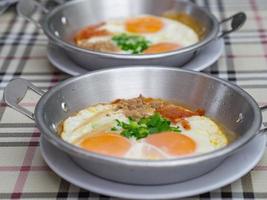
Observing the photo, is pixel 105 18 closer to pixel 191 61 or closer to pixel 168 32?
pixel 168 32

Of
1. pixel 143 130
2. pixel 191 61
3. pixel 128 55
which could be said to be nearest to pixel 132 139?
pixel 143 130

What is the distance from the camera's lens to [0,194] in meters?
1.44

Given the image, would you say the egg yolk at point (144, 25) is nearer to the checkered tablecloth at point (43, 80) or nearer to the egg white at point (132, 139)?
the checkered tablecloth at point (43, 80)

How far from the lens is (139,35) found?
90.1 inches

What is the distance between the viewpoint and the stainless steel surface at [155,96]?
1.31 m

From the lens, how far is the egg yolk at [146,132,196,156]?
145cm

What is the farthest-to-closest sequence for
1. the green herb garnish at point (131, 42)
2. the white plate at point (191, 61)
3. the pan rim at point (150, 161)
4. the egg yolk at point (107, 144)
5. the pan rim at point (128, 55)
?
the green herb garnish at point (131, 42)
the white plate at point (191, 61)
the pan rim at point (128, 55)
the egg yolk at point (107, 144)
the pan rim at point (150, 161)

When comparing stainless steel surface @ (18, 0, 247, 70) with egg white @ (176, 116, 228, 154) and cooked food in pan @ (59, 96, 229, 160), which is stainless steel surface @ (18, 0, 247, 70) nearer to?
cooked food in pan @ (59, 96, 229, 160)

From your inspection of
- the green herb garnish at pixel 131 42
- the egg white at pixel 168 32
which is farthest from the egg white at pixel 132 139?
the egg white at pixel 168 32

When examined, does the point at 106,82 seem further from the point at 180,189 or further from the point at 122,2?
the point at 122,2

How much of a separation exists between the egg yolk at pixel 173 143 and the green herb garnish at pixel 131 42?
0.66 meters

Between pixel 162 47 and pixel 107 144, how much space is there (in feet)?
2.51

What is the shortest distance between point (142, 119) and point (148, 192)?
28 cm

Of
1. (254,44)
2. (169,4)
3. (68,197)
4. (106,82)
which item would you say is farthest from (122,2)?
(68,197)
